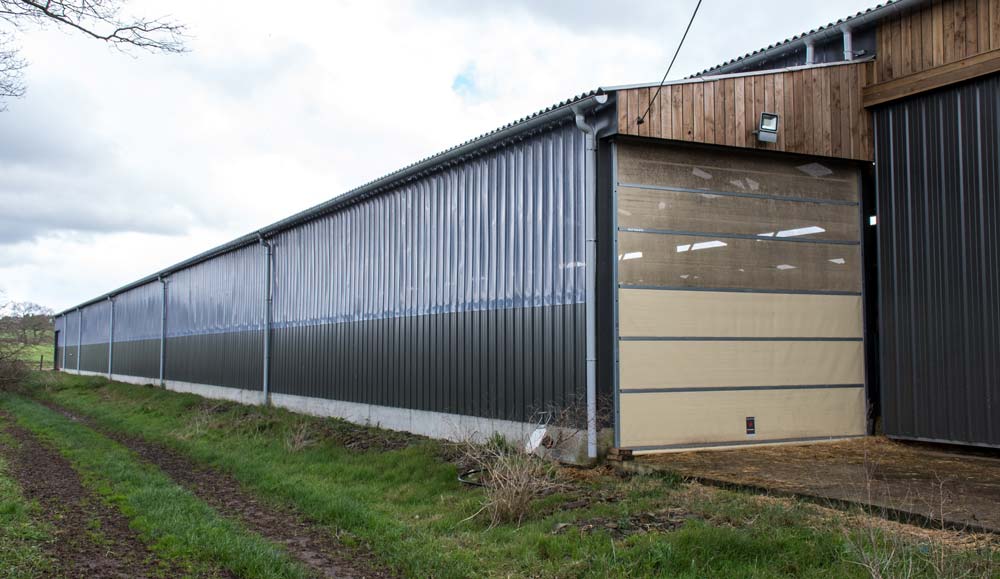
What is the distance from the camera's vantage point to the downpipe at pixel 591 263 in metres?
9.01

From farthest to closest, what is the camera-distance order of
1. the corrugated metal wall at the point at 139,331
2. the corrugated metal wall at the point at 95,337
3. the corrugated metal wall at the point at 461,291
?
the corrugated metal wall at the point at 95,337
the corrugated metal wall at the point at 139,331
the corrugated metal wall at the point at 461,291

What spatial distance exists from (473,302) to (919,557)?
740 cm

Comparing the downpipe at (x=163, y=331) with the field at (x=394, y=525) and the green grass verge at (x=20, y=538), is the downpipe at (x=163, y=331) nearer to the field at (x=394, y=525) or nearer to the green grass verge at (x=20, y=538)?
the field at (x=394, y=525)

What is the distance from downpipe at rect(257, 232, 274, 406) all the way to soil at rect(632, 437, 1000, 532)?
11.7 meters

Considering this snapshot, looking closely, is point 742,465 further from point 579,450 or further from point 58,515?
point 58,515

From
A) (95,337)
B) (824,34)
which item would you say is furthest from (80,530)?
(95,337)

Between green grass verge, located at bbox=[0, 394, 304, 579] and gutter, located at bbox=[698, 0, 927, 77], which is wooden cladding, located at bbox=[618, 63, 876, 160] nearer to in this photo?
gutter, located at bbox=[698, 0, 927, 77]

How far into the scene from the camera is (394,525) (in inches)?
284

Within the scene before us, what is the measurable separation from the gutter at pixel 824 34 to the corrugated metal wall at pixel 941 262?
1157 mm

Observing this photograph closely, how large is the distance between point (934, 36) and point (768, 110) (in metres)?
2.27

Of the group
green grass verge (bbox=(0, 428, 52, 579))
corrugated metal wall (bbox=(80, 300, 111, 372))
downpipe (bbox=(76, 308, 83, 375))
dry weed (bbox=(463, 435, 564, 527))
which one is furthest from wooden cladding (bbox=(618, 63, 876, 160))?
downpipe (bbox=(76, 308, 83, 375))

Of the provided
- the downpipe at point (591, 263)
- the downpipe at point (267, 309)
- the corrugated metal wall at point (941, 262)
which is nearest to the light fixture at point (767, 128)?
the corrugated metal wall at point (941, 262)

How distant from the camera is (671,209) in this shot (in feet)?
31.7

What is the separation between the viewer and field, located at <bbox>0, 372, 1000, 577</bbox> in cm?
540
